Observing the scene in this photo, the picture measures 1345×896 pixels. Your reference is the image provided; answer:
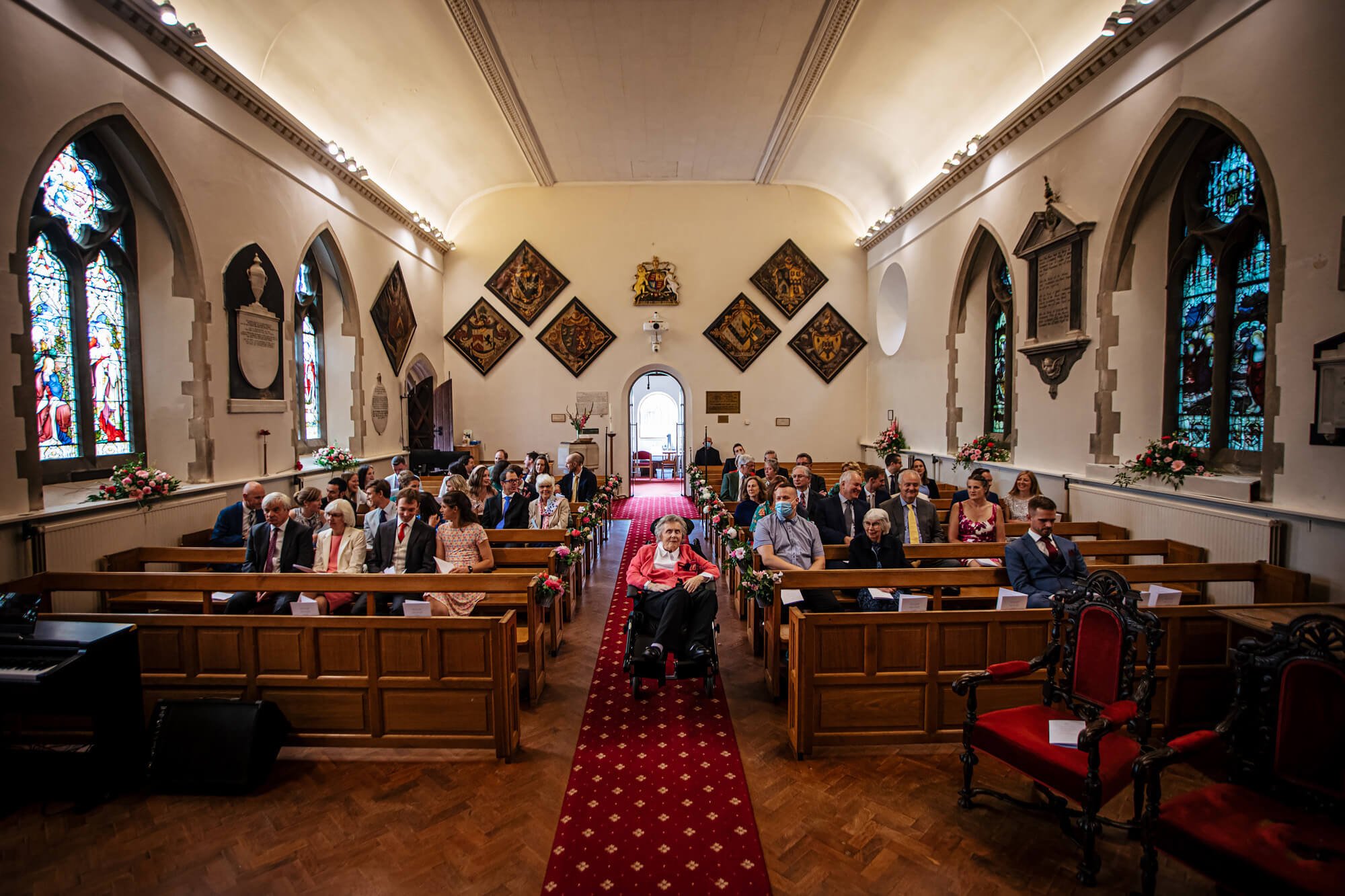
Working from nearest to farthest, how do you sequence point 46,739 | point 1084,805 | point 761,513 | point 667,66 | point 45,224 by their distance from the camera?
1. point 1084,805
2. point 46,739
3. point 45,224
4. point 761,513
5. point 667,66

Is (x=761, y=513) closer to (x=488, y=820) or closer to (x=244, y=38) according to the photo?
(x=488, y=820)

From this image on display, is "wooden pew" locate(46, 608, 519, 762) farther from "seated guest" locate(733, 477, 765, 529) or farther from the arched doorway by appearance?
the arched doorway

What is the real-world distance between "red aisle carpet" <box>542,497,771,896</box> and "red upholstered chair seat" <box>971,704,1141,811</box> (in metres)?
1.21

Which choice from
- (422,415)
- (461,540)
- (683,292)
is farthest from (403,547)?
(683,292)

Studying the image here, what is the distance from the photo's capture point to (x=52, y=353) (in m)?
5.94

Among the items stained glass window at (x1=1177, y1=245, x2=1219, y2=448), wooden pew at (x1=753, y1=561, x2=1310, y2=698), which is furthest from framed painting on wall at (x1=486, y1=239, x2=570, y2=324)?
wooden pew at (x1=753, y1=561, x2=1310, y2=698)

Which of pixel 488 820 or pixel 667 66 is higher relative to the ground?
pixel 667 66

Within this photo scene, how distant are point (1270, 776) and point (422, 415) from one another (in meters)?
14.1

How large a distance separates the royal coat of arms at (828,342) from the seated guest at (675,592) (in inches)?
419

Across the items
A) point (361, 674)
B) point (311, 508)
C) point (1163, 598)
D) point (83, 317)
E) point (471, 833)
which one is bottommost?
point (471, 833)

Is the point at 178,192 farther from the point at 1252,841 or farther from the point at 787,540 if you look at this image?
the point at 1252,841

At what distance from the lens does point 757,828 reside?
3.25 meters

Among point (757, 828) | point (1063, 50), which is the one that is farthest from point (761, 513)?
point (1063, 50)

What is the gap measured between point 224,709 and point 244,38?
744cm
